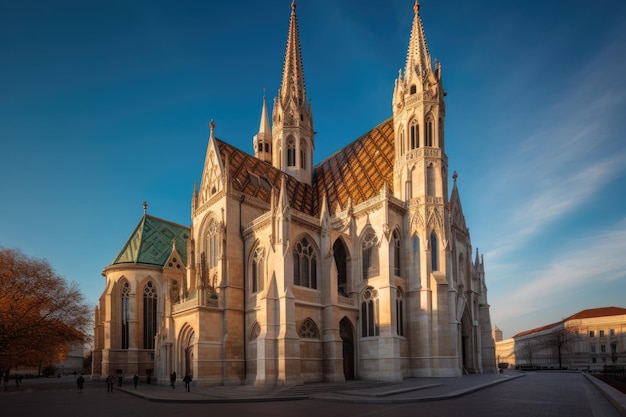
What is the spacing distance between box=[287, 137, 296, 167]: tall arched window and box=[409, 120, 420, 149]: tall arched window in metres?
15.3

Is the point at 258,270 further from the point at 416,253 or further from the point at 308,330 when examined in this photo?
the point at 416,253

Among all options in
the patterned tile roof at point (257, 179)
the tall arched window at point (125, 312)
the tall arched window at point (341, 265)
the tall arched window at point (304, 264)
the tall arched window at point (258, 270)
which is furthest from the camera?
the tall arched window at point (125, 312)

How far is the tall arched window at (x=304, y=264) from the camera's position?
31.0 m

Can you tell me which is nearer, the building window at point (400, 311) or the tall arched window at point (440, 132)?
the building window at point (400, 311)

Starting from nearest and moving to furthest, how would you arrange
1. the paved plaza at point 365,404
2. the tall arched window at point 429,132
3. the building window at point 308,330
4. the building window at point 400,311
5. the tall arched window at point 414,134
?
the paved plaza at point 365,404 → the building window at point 308,330 → the building window at point 400,311 → the tall arched window at point 429,132 → the tall arched window at point 414,134

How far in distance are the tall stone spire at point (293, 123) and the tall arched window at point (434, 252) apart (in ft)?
57.9

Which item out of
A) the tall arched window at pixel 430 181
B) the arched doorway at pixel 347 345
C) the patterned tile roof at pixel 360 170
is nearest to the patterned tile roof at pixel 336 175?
the patterned tile roof at pixel 360 170

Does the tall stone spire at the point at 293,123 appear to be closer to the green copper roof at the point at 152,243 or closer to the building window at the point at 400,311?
the green copper roof at the point at 152,243

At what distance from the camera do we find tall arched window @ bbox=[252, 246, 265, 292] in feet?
104

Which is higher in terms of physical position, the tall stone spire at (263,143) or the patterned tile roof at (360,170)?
the tall stone spire at (263,143)

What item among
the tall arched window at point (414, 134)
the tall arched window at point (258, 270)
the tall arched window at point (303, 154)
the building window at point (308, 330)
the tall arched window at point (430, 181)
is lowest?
the building window at point (308, 330)

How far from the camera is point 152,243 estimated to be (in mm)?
46656

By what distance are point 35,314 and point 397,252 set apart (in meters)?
23.6

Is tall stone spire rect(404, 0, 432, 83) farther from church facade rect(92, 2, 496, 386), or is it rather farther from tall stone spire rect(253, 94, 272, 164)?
tall stone spire rect(253, 94, 272, 164)
